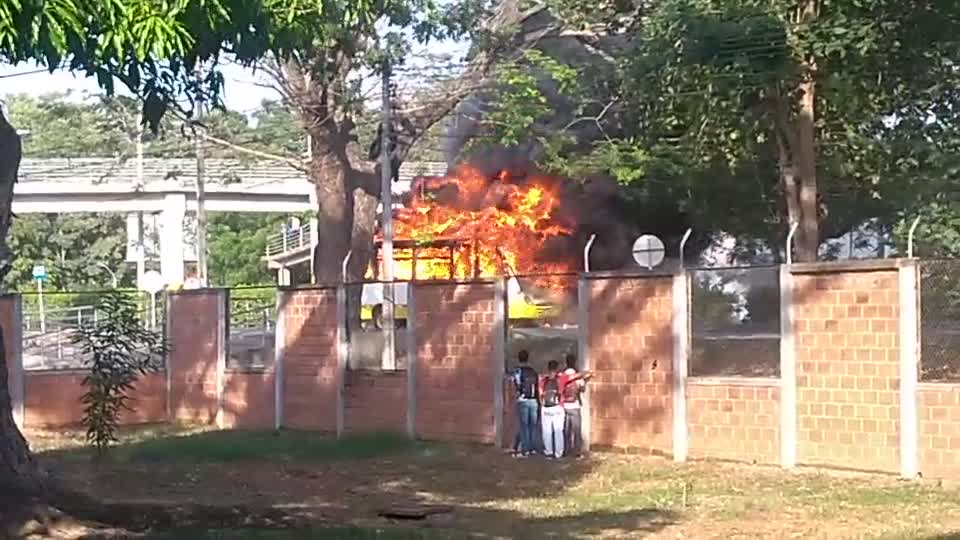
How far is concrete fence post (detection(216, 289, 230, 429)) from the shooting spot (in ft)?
96.4

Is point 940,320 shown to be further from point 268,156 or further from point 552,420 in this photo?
point 268,156

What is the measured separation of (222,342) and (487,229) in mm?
8303

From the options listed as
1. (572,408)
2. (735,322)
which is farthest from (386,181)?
(735,322)

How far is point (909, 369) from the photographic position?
1767cm

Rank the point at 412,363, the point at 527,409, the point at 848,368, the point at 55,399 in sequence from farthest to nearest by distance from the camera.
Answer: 1. the point at 55,399
2. the point at 412,363
3. the point at 527,409
4. the point at 848,368

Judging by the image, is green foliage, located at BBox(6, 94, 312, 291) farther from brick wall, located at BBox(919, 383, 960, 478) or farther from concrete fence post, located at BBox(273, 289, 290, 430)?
brick wall, located at BBox(919, 383, 960, 478)

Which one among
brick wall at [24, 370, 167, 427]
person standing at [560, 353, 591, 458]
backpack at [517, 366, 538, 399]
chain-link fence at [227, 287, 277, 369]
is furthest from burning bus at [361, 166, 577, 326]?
person standing at [560, 353, 591, 458]

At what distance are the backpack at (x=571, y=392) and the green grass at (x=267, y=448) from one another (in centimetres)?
263

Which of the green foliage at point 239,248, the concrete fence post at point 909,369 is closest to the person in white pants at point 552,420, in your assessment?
the concrete fence post at point 909,369

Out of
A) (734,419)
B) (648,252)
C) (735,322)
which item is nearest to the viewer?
(734,419)

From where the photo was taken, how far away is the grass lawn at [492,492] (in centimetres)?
1446

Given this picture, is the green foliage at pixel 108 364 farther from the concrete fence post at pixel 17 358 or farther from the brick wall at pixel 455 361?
the concrete fence post at pixel 17 358

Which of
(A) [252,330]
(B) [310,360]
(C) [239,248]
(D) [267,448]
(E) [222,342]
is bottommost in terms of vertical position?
(D) [267,448]

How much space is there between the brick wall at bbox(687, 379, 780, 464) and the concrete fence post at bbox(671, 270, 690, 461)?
8 centimetres
